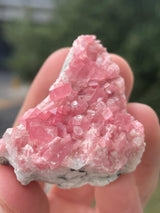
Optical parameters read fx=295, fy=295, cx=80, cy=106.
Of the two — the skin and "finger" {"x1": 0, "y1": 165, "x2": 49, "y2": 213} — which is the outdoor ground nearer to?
the skin

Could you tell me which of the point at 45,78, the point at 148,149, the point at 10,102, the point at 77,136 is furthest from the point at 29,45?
the point at 77,136

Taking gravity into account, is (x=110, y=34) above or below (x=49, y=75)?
below

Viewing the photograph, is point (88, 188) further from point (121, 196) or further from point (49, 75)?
point (49, 75)

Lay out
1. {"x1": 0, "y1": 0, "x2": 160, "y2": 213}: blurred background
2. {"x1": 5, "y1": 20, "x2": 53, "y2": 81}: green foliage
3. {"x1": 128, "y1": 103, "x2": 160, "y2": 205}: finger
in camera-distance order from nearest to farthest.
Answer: {"x1": 128, "y1": 103, "x2": 160, "y2": 205}: finger < {"x1": 0, "y1": 0, "x2": 160, "y2": 213}: blurred background < {"x1": 5, "y1": 20, "x2": 53, "y2": 81}: green foliage

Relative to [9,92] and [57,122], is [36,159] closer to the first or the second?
[57,122]

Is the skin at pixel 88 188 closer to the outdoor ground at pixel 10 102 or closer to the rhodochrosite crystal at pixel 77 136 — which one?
the rhodochrosite crystal at pixel 77 136

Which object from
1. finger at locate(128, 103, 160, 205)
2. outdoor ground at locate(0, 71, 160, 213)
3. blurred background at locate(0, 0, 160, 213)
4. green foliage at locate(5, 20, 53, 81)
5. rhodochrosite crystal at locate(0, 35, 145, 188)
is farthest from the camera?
green foliage at locate(5, 20, 53, 81)

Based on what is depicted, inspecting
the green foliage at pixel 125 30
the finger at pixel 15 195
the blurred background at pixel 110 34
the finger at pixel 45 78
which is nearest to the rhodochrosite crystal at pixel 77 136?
the finger at pixel 15 195

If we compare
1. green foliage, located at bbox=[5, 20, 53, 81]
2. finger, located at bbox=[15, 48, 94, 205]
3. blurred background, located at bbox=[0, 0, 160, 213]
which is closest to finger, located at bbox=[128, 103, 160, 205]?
finger, located at bbox=[15, 48, 94, 205]

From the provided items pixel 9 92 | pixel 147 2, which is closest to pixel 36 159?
pixel 147 2
